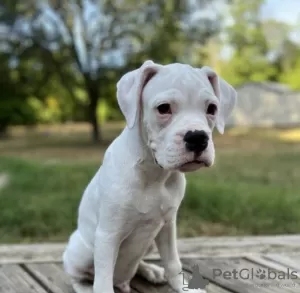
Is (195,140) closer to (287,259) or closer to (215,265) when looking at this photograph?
(215,265)

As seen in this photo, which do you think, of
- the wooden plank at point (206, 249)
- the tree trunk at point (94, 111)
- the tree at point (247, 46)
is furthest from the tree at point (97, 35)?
the wooden plank at point (206, 249)

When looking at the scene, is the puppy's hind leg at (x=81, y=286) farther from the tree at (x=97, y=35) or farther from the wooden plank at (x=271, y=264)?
the tree at (x=97, y=35)

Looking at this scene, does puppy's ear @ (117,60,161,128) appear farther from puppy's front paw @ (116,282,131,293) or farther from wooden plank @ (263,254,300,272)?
wooden plank @ (263,254,300,272)

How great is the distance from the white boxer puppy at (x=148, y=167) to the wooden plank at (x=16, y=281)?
0.64ft

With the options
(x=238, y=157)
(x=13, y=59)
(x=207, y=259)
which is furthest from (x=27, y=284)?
(x=13, y=59)

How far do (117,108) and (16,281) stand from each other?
45.2 feet

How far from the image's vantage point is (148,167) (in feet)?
4.45

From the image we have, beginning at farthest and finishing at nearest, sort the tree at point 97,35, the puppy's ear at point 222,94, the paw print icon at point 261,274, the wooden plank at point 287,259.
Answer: the tree at point 97,35
the wooden plank at point 287,259
the paw print icon at point 261,274
the puppy's ear at point 222,94

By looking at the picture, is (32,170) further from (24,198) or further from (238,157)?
(238,157)

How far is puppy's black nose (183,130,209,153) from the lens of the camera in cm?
119

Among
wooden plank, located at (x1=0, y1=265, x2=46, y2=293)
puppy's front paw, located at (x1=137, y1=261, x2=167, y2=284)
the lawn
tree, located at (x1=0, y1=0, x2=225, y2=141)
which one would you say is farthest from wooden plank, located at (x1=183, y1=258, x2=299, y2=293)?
tree, located at (x1=0, y1=0, x2=225, y2=141)

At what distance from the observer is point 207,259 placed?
1961 millimetres

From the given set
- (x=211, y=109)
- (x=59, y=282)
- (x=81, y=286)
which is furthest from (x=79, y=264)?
(x=211, y=109)

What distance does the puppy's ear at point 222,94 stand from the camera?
135cm
